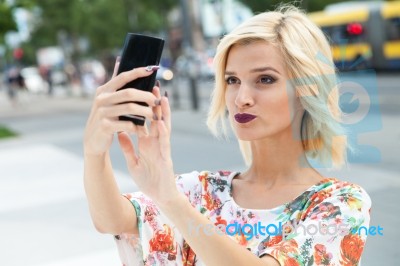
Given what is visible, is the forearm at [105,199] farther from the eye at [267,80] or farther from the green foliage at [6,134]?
the green foliage at [6,134]

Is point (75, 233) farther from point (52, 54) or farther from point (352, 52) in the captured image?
point (52, 54)

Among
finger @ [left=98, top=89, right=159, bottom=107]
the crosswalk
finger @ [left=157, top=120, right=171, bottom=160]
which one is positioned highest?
finger @ [left=98, top=89, right=159, bottom=107]

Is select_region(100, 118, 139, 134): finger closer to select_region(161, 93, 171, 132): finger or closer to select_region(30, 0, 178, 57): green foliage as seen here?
select_region(161, 93, 171, 132): finger

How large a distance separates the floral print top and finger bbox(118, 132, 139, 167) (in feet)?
0.69

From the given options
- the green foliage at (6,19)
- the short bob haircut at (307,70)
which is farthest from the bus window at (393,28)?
the short bob haircut at (307,70)

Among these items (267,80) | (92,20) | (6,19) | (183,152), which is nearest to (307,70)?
(267,80)

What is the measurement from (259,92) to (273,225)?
14.7 inches

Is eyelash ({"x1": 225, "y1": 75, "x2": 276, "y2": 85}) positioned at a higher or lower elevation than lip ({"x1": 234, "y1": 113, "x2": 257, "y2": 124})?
higher

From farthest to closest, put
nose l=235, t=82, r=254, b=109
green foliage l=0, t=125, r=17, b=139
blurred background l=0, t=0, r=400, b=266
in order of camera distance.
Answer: green foliage l=0, t=125, r=17, b=139 → blurred background l=0, t=0, r=400, b=266 → nose l=235, t=82, r=254, b=109

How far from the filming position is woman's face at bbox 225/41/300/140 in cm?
169

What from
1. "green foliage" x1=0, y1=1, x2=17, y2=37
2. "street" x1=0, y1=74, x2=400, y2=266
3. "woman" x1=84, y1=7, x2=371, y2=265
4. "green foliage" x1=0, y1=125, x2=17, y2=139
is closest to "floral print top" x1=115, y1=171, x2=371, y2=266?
"woman" x1=84, y1=7, x2=371, y2=265

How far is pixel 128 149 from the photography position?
56.8 inches

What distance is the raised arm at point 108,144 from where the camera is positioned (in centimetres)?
130

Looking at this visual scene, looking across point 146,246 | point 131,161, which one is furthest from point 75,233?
point 131,161
